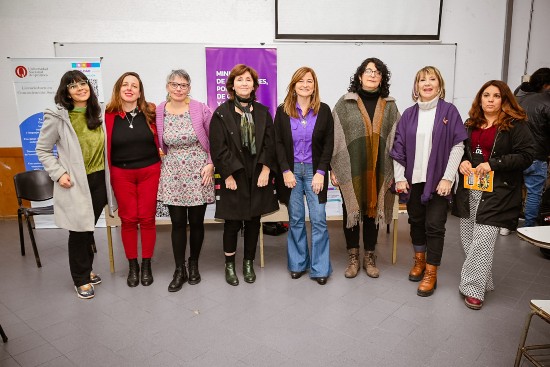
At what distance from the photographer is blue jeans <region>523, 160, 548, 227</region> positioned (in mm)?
4059

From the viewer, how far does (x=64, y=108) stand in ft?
8.97

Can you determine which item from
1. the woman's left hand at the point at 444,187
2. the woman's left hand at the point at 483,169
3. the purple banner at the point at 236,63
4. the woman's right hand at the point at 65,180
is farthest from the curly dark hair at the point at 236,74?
the purple banner at the point at 236,63

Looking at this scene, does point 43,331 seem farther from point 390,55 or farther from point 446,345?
point 390,55

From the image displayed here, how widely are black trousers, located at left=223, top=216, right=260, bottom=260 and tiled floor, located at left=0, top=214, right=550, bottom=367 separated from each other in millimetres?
267

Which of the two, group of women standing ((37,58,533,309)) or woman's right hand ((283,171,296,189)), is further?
woman's right hand ((283,171,296,189))

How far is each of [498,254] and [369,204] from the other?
1.57 metres

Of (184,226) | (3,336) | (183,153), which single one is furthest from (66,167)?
(3,336)

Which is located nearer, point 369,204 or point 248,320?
point 248,320

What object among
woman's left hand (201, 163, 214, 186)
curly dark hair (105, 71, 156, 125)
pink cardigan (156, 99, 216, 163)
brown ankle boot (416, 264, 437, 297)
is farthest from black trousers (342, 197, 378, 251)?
curly dark hair (105, 71, 156, 125)

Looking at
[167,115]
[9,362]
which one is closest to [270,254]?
[167,115]

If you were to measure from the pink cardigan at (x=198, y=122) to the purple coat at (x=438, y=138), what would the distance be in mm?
1403

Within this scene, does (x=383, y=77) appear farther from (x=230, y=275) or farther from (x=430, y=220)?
(x=230, y=275)

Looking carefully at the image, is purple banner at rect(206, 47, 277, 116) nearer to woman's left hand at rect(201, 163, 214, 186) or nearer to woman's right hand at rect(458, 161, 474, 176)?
woman's left hand at rect(201, 163, 214, 186)

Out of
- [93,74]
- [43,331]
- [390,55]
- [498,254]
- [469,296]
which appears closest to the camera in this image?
[43,331]
